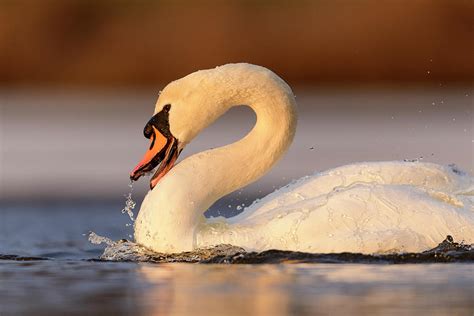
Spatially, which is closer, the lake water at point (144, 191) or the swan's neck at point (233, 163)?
the lake water at point (144, 191)

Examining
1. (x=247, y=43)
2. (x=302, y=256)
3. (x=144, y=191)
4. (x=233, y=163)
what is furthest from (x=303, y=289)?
(x=247, y=43)

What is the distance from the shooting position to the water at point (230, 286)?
7.06m

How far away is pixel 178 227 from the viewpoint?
8906 millimetres

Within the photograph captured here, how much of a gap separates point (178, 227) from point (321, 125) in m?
11.5

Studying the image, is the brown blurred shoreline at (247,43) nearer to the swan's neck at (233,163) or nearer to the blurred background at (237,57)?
the blurred background at (237,57)

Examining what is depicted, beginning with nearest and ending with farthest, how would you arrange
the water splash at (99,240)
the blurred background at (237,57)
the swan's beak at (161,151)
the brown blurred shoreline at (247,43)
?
the swan's beak at (161,151)
the water splash at (99,240)
the blurred background at (237,57)
the brown blurred shoreline at (247,43)

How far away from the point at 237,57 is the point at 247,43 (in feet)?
2.46

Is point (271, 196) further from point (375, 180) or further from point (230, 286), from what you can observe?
point (230, 286)

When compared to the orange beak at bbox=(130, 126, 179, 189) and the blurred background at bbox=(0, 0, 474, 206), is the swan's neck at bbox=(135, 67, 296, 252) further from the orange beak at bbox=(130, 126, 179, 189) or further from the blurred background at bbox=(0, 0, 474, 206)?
the blurred background at bbox=(0, 0, 474, 206)

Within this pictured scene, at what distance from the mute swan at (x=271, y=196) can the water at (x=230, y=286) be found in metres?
0.14

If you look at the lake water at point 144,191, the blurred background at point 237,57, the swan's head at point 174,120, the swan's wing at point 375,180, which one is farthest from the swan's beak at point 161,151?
the blurred background at point 237,57

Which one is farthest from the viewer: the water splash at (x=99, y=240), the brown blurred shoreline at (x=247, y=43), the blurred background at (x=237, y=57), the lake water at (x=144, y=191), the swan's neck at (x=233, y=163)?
the brown blurred shoreline at (x=247, y=43)

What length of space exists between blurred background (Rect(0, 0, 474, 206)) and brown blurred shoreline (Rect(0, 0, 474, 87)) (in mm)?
22

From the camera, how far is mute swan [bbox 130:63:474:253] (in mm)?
8648
